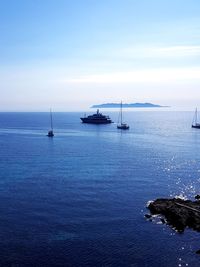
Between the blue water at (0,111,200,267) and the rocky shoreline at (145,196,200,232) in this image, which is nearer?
the blue water at (0,111,200,267)

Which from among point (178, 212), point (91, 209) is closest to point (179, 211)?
point (178, 212)

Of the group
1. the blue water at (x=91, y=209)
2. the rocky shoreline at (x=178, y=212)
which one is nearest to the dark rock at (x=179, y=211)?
the rocky shoreline at (x=178, y=212)

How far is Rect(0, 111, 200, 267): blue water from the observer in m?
45.9

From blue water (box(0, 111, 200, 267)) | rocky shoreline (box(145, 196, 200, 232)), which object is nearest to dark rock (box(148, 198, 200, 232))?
rocky shoreline (box(145, 196, 200, 232))

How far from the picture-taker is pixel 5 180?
83438 mm

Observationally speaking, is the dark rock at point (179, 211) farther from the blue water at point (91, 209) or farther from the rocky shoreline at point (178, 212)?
the blue water at point (91, 209)

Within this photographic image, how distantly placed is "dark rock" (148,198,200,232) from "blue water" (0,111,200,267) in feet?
6.53

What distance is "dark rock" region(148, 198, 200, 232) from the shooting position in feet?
187

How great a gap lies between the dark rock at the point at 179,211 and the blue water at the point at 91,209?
199 cm

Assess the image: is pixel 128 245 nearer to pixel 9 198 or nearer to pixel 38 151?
pixel 9 198

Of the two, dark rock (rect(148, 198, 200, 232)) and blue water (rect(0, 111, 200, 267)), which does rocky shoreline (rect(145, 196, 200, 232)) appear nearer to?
dark rock (rect(148, 198, 200, 232))

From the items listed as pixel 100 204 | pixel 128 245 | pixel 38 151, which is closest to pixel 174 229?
pixel 128 245

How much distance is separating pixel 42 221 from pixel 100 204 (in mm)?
13053

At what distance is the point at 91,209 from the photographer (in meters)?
63.0
